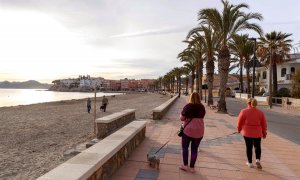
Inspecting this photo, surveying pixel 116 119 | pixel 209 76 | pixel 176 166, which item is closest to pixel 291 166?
pixel 176 166

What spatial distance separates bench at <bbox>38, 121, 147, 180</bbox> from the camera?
3871 millimetres

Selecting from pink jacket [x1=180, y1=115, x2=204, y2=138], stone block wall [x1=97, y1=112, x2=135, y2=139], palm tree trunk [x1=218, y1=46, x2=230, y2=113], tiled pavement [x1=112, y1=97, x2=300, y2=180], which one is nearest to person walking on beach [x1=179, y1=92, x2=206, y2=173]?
pink jacket [x1=180, y1=115, x2=204, y2=138]

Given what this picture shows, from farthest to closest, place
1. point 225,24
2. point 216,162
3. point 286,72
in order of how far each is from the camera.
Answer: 1. point 286,72
2. point 225,24
3. point 216,162

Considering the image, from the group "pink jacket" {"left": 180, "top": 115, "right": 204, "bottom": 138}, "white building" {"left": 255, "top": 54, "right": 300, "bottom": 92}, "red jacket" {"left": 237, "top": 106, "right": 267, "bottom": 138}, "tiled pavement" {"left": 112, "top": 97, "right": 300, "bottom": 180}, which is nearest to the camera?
"tiled pavement" {"left": 112, "top": 97, "right": 300, "bottom": 180}

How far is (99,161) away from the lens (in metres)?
4.55

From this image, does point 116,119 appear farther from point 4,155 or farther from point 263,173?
point 263,173

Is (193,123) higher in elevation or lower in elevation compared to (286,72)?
lower

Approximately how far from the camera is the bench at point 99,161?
387 cm

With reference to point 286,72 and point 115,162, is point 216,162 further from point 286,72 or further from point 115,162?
point 286,72

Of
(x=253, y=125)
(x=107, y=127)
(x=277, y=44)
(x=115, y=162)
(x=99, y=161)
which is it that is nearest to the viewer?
(x=99, y=161)

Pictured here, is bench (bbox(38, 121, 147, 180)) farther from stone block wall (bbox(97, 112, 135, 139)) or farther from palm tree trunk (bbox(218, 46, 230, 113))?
palm tree trunk (bbox(218, 46, 230, 113))

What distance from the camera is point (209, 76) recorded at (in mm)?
29938

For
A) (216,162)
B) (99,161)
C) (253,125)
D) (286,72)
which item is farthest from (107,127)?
(286,72)

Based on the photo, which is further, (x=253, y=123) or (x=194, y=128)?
(x=253, y=123)
